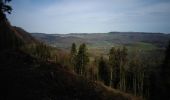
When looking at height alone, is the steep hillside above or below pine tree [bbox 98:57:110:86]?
above

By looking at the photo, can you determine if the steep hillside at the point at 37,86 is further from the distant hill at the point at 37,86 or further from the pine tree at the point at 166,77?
the pine tree at the point at 166,77

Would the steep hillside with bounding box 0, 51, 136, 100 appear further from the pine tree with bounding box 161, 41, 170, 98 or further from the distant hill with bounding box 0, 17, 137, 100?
the pine tree with bounding box 161, 41, 170, 98

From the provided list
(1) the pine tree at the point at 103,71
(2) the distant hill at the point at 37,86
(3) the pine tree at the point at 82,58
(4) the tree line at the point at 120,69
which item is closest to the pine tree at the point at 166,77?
(2) the distant hill at the point at 37,86

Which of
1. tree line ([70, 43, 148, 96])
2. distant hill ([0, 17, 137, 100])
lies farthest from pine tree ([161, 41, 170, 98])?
tree line ([70, 43, 148, 96])

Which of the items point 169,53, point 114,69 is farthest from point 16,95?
point 114,69

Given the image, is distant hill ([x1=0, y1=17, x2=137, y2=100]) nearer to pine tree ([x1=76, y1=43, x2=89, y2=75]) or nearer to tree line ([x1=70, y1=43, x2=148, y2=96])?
tree line ([x1=70, y1=43, x2=148, y2=96])

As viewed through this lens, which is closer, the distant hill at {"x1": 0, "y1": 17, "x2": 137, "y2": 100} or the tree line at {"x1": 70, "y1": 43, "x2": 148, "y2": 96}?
the distant hill at {"x1": 0, "y1": 17, "x2": 137, "y2": 100}

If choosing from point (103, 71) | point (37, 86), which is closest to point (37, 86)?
point (37, 86)


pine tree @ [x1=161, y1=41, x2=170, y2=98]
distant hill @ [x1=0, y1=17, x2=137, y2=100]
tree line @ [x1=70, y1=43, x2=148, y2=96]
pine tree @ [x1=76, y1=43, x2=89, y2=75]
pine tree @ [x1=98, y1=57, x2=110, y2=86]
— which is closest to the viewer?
distant hill @ [x1=0, y1=17, x2=137, y2=100]

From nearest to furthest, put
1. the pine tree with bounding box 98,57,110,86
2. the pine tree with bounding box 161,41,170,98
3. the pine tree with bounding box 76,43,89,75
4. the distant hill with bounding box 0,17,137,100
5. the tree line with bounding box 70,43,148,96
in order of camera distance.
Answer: the distant hill with bounding box 0,17,137,100 < the pine tree with bounding box 161,41,170,98 < the tree line with bounding box 70,43,148,96 < the pine tree with bounding box 76,43,89,75 < the pine tree with bounding box 98,57,110,86

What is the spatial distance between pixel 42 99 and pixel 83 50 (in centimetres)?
5113

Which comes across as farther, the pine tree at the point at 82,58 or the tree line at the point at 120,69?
the pine tree at the point at 82,58

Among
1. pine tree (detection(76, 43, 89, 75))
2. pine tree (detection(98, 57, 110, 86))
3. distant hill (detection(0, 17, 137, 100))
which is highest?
distant hill (detection(0, 17, 137, 100))

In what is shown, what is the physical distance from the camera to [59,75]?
89.5 ft
